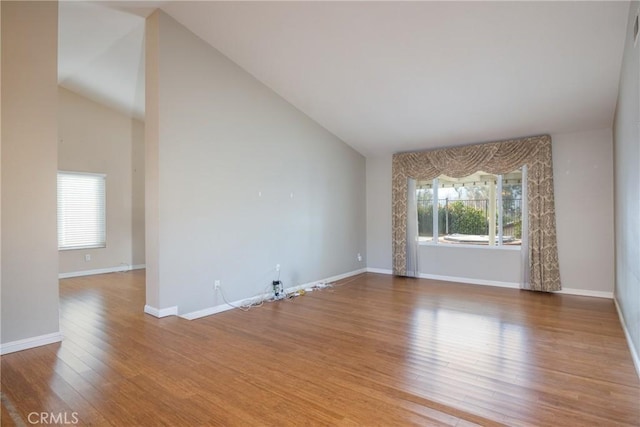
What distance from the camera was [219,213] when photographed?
4586 mm

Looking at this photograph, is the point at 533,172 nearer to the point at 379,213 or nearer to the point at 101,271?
the point at 379,213

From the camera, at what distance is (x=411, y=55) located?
404cm

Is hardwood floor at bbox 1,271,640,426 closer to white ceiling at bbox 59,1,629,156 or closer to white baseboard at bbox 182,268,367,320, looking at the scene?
white baseboard at bbox 182,268,367,320

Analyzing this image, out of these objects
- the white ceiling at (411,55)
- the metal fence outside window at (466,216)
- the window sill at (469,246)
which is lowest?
the window sill at (469,246)

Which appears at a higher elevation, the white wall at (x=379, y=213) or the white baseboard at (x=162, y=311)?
the white wall at (x=379, y=213)

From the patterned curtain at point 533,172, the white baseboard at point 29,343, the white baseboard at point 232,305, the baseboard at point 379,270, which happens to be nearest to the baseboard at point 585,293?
the patterned curtain at point 533,172

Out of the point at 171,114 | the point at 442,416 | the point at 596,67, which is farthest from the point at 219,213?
the point at 596,67

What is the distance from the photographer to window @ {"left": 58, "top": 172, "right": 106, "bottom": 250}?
6.70 meters

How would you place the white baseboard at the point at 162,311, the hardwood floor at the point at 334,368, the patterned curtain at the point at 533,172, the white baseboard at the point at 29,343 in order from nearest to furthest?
the hardwood floor at the point at 334,368 < the white baseboard at the point at 29,343 < the white baseboard at the point at 162,311 < the patterned curtain at the point at 533,172

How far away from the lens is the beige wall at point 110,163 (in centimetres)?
675

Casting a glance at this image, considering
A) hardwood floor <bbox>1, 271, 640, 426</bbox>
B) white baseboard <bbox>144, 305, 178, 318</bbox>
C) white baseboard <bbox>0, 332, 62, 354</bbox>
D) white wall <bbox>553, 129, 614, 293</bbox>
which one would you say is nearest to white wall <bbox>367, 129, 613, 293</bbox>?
white wall <bbox>553, 129, 614, 293</bbox>

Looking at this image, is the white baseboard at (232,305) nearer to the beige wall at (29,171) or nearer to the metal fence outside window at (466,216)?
the beige wall at (29,171)

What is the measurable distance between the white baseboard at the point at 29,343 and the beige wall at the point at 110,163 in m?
4.06

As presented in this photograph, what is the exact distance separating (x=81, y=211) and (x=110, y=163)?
1.16m
